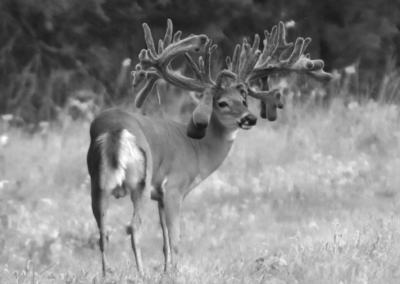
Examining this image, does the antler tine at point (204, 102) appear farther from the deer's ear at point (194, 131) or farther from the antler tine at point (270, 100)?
the antler tine at point (270, 100)

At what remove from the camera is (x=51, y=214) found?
357 inches

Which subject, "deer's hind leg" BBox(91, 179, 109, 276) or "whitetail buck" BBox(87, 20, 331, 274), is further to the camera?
"whitetail buck" BBox(87, 20, 331, 274)

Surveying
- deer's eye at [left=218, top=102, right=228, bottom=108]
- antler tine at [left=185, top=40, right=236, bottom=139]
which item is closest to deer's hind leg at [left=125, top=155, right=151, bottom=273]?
antler tine at [left=185, top=40, right=236, bottom=139]

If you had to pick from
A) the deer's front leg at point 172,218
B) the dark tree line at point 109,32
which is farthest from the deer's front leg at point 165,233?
the dark tree line at point 109,32

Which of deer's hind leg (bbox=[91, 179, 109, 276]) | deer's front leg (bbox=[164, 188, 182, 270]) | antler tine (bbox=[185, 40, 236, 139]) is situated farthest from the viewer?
Answer: deer's front leg (bbox=[164, 188, 182, 270])

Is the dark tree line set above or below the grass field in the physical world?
above

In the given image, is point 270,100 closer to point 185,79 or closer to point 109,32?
point 185,79

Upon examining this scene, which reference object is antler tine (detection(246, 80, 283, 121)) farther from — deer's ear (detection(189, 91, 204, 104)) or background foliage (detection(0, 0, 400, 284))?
background foliage (detection(0, 0, 400, 284))

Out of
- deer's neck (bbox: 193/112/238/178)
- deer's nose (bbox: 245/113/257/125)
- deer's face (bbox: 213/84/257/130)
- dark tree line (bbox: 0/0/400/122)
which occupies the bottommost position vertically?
deer's neck (bbox: 193/112/238/178)

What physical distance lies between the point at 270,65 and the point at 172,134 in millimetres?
1056

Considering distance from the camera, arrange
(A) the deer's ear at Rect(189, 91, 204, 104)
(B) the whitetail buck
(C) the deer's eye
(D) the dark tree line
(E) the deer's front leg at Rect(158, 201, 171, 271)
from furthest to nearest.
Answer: (D) the dark tree line → (A) the deer's ear at Rect(189, 91, 204, 104) → (C) the deer's eye → (E) the deer's front leg at Rect(158, 201, 171, 271) → (B) the whitetail buck

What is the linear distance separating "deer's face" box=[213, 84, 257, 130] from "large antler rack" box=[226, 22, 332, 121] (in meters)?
0.12

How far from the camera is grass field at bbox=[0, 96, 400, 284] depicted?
6.67 metres

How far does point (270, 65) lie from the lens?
8055 millimetres
